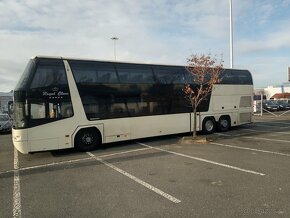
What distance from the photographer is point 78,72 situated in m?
13.6

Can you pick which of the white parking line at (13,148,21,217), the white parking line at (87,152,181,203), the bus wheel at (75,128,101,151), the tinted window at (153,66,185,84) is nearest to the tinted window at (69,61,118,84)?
the bus wheel at (75,128,101,151)

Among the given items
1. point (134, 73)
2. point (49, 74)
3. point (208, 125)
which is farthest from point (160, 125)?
point (49, 74)

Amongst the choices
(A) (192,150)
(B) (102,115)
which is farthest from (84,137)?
(A) (192,150)

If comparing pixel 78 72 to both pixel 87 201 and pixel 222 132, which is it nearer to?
pixel 87 201

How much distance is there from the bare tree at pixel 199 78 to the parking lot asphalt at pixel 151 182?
3.20 metres

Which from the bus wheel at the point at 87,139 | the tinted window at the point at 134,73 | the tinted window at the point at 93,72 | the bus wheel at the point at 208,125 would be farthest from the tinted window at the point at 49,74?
the bus wheel at the point at 208,125

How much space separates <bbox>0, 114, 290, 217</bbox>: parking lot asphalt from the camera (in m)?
6.26

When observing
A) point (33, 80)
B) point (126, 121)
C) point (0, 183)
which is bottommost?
Result: point (0, 183)

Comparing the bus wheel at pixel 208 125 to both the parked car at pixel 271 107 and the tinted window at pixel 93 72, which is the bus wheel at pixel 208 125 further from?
the parked car at pixel 271 107

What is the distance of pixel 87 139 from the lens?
1384 cm

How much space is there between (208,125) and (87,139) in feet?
24.0

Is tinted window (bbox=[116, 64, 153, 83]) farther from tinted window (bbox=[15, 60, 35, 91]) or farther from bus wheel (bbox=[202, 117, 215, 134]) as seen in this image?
bus wheel (bbox=[202, 117, 215, 134])

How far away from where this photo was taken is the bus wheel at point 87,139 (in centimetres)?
1368

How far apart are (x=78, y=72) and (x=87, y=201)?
7543mm
